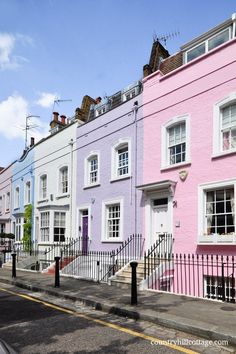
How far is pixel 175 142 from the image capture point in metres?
14.5

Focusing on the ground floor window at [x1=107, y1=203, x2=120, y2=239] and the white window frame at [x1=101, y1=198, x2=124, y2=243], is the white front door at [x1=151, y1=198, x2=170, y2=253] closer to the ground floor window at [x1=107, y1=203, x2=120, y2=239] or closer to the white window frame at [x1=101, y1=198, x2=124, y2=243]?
the white window frame at [x1=101, y1=198, x2=124, y2=243]

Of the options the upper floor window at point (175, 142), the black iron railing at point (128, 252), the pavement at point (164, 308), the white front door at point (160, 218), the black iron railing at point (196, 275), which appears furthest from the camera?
the black iron railing at point (128, 252)

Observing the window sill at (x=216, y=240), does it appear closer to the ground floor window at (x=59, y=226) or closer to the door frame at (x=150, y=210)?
the door frame at (x=150, y=210)

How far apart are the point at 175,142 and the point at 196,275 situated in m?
5.03

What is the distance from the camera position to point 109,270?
1423 centimetres

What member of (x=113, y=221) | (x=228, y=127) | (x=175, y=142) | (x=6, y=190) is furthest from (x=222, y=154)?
(x=6, y=190)

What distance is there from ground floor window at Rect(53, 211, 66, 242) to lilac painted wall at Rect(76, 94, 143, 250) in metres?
1.66

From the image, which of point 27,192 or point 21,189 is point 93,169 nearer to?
point 27,192

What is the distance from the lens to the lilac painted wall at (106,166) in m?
16.1

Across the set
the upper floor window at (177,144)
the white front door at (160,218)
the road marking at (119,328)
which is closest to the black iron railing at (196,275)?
the white front door at (160,218)

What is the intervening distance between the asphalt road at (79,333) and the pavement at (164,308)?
0.21 metres

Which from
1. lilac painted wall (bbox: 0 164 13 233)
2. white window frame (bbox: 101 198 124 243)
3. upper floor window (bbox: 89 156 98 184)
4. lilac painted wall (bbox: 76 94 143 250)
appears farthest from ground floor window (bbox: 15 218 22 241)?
white window frame (bbox: 101 198 124 243)

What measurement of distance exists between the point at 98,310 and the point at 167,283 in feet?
14.1

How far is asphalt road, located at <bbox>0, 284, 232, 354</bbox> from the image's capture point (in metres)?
6.02
